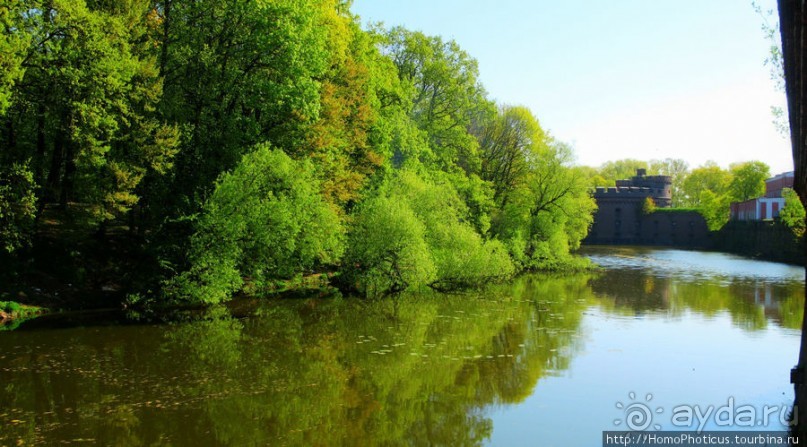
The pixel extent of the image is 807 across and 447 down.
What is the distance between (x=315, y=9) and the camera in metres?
27.2

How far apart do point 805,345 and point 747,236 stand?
73394mm

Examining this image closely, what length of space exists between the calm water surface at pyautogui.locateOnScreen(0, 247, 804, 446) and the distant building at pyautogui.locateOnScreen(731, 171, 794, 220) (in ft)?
206

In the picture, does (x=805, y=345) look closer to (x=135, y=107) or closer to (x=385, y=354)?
(x=385, y=354)

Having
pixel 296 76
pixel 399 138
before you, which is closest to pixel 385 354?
pixel 296 76

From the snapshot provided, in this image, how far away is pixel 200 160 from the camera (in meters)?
25.2

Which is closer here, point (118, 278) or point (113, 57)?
point (113, 57)

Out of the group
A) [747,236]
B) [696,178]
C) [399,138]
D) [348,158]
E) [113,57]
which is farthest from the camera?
[696,178]

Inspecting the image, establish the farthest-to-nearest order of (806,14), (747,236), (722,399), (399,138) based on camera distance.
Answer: (747,236) < (399,138) < (722,399) < (806,14)

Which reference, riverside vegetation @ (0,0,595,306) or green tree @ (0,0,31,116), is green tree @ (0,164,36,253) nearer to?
riverside vegetation @ (0,0,595,306)

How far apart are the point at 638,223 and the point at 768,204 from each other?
2401 centimetres

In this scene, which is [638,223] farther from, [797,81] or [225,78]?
[797,81]

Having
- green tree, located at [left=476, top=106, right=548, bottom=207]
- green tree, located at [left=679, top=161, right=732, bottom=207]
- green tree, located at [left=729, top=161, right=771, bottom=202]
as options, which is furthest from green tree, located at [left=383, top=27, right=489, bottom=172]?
green tree, located at [left=679, top=161, right=732, bottom=207]


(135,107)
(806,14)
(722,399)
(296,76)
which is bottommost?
(722,399)

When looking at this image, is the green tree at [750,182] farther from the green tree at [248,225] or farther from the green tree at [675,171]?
the green tree at [248,225]
